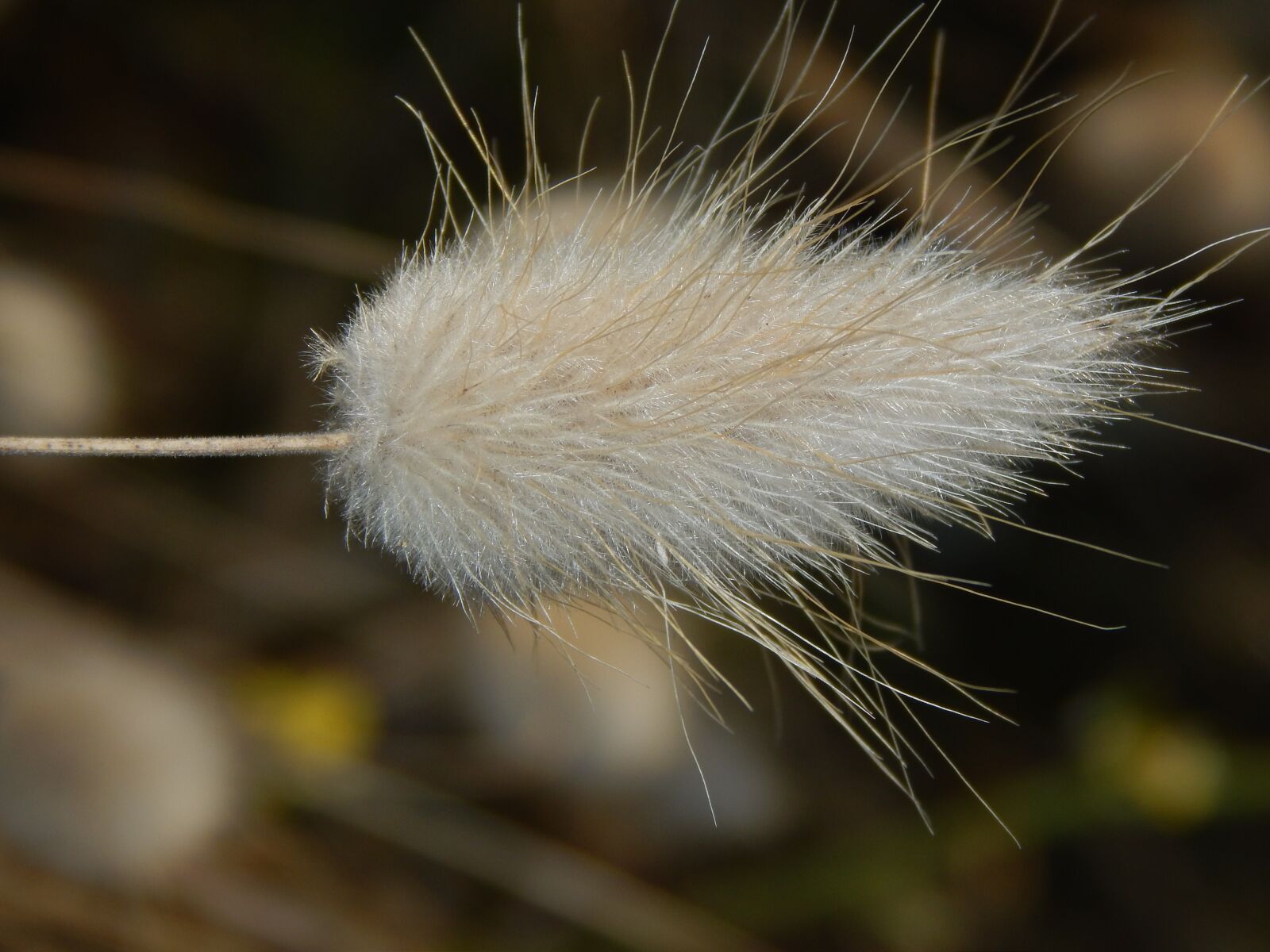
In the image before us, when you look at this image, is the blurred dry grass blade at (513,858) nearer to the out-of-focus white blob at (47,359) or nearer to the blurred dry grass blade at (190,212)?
the out-of-focus white blob at (47,359)

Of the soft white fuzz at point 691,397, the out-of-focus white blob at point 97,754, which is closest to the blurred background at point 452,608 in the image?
the out-of-focus white blob at point 97,754

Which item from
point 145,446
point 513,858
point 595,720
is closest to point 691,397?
point 145,446

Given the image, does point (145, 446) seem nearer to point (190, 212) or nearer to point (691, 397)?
point (691, 397)

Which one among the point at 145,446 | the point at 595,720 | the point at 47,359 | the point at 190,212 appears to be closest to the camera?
the point at 145,446

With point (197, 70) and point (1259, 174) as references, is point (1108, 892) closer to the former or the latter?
point (1259, 174)

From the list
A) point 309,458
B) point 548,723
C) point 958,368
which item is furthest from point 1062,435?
point 309,458
